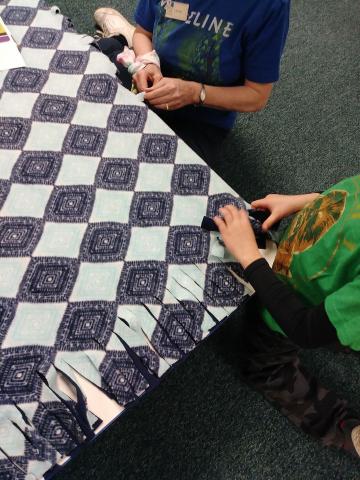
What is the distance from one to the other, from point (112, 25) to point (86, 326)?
1382 mm

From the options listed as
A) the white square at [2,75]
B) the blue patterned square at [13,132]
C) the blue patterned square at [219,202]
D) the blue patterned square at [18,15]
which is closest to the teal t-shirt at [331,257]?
the blue patterned square at [219,202]

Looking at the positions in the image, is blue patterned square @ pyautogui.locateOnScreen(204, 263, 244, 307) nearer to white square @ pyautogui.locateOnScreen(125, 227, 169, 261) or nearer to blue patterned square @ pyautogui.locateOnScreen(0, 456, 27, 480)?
white square @ pyautogui.locateOnScreen(125, 227, 169, 261)

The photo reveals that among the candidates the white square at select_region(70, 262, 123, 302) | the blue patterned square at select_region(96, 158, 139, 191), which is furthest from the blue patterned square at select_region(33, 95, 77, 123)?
the white square at select_region(70, 262, 123, 302)

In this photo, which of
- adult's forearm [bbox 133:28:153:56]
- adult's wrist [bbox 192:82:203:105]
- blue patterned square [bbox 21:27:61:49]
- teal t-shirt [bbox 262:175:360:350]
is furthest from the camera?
adult's forearm [bbox 133:28:153:56]

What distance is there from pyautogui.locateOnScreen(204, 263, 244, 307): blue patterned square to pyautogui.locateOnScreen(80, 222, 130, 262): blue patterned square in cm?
15

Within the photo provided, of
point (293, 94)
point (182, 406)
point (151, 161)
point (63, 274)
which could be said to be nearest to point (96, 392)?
point (63, 274)

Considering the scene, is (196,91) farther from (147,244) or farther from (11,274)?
(11,274)

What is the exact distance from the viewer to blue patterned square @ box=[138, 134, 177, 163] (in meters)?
0.83

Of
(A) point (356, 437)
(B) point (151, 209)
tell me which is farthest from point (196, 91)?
(A) point (356, 437)

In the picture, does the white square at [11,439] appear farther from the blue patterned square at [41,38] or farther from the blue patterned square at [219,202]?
the blue patterned square at [41,38]

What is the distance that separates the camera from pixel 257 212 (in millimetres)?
826

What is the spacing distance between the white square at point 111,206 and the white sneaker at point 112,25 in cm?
96

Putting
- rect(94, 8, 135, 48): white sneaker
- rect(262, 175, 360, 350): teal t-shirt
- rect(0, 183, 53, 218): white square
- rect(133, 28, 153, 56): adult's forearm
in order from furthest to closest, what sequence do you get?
rect(94, 8, 135, 48): white sneaker, rect(133, 28, 153, 56): adult's forearm, rect(0, 183, 53, 218): white square, rect(262, 175, 360, 350): teal t-shirt

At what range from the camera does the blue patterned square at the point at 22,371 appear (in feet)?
1.90
